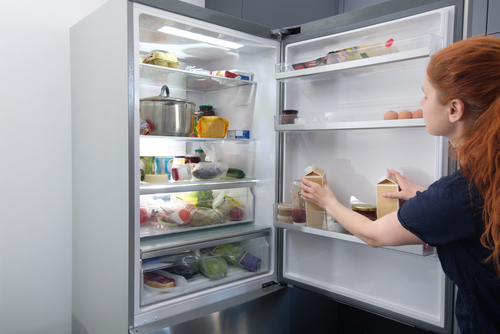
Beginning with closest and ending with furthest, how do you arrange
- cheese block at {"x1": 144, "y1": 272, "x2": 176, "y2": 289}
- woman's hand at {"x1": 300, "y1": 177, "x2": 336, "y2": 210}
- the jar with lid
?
woman's hand at {"x1": 300, "y1": 177, "x2": 336, "y2": 210} < cheese block at {"x1": 144, "y1": 272, "x2": 176, "y2": 289} < the jar with lid

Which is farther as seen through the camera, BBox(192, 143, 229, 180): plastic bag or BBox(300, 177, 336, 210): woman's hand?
BBox(192, 143, 229, 180): plastic bag

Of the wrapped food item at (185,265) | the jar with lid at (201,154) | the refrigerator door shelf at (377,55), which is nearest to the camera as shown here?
the refrigerator door shelf at (377,55)

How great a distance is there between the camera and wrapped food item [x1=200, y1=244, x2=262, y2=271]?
2.05 metres

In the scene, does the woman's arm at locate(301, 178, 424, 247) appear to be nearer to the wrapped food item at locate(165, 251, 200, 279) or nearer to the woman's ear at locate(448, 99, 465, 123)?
the woman's ear at locate(448, 99, 465, 123)

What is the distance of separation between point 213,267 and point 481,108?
1.42 metres

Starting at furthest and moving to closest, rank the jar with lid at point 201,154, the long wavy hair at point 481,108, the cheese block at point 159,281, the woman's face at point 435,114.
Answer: the jar with lid at point 201,154 → the cheese block at point 159,281 → the woman's face at point 435,114 → the long wavy hair at point 481,108

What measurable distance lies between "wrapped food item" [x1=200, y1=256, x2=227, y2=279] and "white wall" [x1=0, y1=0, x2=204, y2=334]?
0.72 metres

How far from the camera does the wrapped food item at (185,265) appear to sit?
1.93 meters

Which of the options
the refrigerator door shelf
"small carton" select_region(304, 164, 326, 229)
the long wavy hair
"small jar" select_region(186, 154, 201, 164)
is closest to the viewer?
the long wavy hair

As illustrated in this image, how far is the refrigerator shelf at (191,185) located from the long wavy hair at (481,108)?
1.15m

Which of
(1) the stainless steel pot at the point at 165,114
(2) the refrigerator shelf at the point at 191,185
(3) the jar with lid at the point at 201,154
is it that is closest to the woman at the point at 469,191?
(2) the refrigerator shelf at the point at 191,185

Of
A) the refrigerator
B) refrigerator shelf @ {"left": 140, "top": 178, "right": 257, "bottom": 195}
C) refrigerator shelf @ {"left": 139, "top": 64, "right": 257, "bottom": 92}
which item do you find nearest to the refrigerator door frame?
the refrigerator

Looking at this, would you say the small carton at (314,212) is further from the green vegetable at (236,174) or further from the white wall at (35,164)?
the white wall at (35,164)

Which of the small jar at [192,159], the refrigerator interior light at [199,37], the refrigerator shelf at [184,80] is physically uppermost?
the refrigerator interior light at [199,37]
